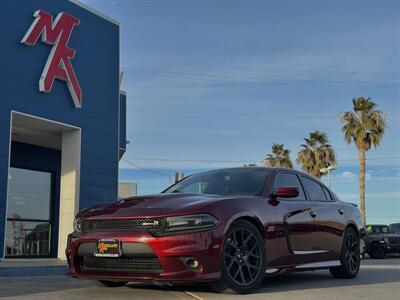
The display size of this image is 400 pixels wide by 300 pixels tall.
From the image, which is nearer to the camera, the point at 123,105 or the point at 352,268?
the point at 352,268

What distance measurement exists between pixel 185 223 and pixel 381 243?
20.3 meters

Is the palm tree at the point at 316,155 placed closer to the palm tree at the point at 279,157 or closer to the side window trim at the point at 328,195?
the palm tree at the point at 279,157

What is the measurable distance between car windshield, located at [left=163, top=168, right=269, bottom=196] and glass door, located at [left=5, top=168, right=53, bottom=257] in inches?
369

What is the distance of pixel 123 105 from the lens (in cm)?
1786

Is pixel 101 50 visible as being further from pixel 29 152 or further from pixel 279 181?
pixel 279 181

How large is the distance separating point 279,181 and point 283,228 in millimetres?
727

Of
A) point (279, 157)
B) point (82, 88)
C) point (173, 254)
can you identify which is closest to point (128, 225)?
point (173, 254)

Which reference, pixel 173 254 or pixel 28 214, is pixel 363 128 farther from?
pixel 173 254

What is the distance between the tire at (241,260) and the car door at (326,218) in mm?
1452

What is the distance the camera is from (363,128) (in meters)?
37.0

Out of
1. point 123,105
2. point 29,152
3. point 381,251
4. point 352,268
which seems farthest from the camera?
point 381,251

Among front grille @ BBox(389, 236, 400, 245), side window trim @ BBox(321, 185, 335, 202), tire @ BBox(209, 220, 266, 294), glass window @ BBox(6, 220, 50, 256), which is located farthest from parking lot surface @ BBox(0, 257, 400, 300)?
front grille @ BBox(389, 236, 400, 245)

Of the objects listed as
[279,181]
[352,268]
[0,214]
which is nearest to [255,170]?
[279,181]

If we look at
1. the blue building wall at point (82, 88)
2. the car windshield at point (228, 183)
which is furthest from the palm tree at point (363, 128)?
the car windshield at point (228, 183)
